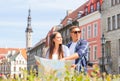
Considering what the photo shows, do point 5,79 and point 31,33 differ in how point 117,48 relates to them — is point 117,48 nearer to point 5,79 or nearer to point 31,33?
point 5,79

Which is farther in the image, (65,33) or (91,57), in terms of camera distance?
(65,33)

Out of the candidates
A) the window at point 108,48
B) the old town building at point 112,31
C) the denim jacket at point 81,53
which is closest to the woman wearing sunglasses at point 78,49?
the denim jacket at point 81,53

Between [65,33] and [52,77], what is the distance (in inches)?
2216

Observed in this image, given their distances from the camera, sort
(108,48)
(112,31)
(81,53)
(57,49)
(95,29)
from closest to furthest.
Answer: (57,49), (81,53), (112,31), (108,48), (95,29)

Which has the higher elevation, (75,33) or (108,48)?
(75,33)

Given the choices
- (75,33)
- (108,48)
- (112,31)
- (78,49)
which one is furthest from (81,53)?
(108,48)

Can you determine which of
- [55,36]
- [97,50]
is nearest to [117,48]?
[97,50]

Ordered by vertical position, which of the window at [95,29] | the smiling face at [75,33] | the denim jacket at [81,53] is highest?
the window at [95,29]

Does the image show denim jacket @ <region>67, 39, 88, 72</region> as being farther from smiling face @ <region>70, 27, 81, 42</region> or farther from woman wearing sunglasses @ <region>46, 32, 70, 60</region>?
woman wearing sunglasses @ <region>46, 32, 70, 60</region>

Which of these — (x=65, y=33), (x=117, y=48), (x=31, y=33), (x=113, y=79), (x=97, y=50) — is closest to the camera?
(x=113, y=79)

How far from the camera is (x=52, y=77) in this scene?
18.0 ft

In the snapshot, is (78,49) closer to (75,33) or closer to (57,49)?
(75,33)

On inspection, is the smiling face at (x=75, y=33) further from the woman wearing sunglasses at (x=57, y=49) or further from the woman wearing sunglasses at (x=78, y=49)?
the woman wearing sunglasses at (x=57, y=49)

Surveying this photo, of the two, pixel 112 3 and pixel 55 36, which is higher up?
pixel 112 3
